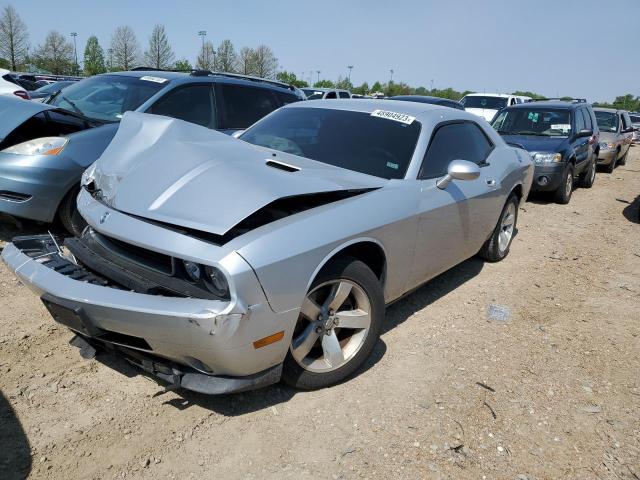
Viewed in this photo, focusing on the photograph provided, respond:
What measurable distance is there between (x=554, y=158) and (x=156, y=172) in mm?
7584

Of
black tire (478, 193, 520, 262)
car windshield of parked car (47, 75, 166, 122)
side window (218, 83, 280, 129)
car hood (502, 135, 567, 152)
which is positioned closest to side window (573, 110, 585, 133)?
car hood (502, 135, 567, 152)

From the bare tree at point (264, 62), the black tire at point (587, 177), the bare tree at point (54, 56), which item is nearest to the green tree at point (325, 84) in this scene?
the bare tree at point (264, 62)

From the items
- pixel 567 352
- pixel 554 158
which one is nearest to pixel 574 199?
pixel 554 158

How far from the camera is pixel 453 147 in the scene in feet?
13.6

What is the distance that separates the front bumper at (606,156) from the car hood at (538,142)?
15.6 ft

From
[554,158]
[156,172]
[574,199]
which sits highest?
[156,172]

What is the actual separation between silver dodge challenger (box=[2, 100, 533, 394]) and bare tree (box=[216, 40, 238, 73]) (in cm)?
5309

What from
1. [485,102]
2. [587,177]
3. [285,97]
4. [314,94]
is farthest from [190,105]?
[485,102]

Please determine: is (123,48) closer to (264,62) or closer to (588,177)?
(264,62)

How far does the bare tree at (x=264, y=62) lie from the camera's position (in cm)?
5516

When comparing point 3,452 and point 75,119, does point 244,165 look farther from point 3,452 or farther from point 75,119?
point 75,119

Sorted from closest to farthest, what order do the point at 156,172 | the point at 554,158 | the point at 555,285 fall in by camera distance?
the point at 156,172 < the point at 555,285 < the point at 554,158

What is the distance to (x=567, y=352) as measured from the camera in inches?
146

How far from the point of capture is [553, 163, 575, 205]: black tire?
8773 millimetres
